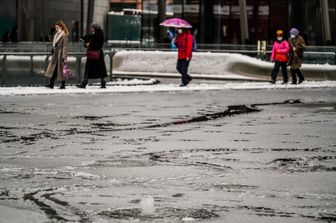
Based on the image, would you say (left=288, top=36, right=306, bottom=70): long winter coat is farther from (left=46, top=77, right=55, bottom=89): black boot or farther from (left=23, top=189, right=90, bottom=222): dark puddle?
(left=23, top=189, right=90, bottom=222): dark puddle

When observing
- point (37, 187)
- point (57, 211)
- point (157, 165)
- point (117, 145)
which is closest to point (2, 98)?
point (117, 145)

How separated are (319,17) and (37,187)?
4308 cm

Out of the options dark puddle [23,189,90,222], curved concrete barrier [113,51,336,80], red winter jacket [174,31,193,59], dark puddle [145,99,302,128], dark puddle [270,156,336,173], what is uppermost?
red winter jacket [174,31,193,59]

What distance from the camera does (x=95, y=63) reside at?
79.2 ft

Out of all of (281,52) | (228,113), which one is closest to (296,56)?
(281,52)

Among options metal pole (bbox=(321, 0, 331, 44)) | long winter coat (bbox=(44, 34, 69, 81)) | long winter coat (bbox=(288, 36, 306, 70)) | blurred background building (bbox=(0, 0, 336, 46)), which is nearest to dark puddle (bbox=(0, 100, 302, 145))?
long winter coat (bbox=(44, 34, 69, 81))

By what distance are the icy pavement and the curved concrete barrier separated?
11994 mm

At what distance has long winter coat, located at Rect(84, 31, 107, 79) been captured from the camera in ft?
78.4

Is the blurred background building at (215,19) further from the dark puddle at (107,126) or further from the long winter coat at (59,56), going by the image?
the dark puddle at (107,126)

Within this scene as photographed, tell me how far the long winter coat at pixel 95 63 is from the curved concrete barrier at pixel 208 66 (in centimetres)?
991

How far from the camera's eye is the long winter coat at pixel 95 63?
78.4 ft

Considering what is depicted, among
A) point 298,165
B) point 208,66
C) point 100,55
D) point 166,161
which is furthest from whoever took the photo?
point 208,66

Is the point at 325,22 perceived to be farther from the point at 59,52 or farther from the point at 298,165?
the point at 298,165

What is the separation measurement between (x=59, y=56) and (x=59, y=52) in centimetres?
11
